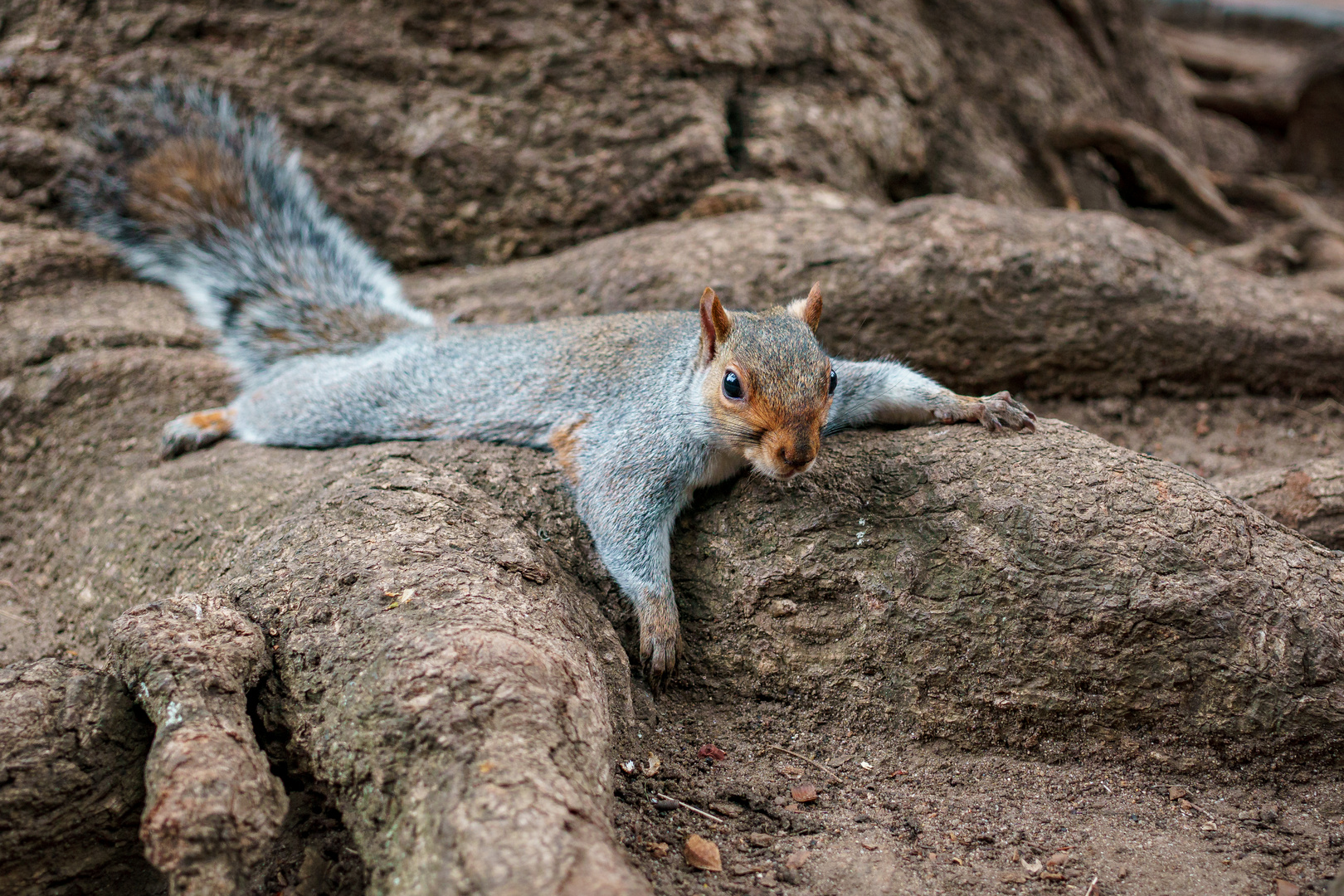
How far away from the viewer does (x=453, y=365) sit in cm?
338

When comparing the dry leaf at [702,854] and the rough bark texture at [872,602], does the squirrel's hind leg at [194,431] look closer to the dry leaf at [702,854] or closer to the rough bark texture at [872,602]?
the rough bark texture at [872,602]

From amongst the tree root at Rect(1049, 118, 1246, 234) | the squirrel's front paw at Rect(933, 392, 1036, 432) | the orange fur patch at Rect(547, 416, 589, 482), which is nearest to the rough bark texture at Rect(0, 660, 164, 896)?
the orange fur patch at Rect(547, 416, 589, 482)

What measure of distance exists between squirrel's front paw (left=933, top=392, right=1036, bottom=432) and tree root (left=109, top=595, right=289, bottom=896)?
2.05 metres

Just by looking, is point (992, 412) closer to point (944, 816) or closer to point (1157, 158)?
point (944, 816)

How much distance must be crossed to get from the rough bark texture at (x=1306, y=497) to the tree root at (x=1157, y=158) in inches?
114

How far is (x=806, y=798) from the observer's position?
92.1 inches

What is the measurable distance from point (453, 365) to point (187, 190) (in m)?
1.61

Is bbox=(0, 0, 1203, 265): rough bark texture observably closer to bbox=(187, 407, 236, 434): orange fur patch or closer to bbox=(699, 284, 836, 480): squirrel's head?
bbox=(187, 407, 236, 434): orange fur patch

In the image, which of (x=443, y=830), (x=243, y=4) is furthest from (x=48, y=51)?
(x=443, y=830)

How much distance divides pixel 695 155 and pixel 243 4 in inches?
85.4

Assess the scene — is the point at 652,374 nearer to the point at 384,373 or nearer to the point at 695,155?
the point at 384,373

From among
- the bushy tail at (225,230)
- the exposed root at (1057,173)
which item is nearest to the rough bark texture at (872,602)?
the bushy tail at (225,230)

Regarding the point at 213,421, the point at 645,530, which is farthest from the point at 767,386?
the point at 213,421

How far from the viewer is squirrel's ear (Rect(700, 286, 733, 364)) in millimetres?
2566
